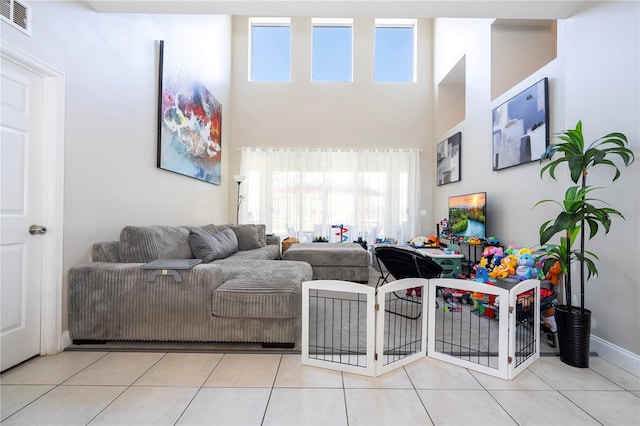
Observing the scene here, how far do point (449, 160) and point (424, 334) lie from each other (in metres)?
3.77

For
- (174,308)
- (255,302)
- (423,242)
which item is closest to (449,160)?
(423,242)

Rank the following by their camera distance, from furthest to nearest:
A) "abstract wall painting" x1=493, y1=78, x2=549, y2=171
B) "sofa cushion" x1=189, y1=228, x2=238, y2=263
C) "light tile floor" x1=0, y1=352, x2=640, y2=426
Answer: "sofa cushion" x1=189, y1=228, x2=238, y2=263
"abstract wall painting" x1=493, y1=78, x2=549, y2=171
"light tile floor" x1=0, y1=352, x2=640, y2=426

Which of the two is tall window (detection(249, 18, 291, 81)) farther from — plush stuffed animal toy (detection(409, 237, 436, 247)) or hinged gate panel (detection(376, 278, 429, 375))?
hinged gate panel (detection(376, 278, 429, 375))

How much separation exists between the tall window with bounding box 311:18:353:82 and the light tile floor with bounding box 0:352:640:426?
17.7 ft

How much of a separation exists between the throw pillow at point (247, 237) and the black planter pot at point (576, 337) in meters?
3.49

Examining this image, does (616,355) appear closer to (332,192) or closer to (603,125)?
(603,125)

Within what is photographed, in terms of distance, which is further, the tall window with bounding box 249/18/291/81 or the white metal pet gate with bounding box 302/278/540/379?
the tall window with bounding box 249/18/291/81

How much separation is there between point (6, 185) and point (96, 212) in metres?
0.61

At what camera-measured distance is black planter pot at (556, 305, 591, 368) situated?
178 cm

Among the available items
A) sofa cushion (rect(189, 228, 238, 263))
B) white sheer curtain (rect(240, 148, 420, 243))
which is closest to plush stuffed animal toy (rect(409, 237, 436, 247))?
white sheer curtain (rect(240, 148, 420, 243))

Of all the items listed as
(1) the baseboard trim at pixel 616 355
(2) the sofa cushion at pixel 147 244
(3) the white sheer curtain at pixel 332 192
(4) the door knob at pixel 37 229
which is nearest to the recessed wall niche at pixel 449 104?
(3) the white sheer curtain at pixel 332 192

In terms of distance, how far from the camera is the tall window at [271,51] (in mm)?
5668

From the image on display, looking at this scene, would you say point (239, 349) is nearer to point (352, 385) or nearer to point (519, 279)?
point (352, 385)

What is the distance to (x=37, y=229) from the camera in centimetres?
181
